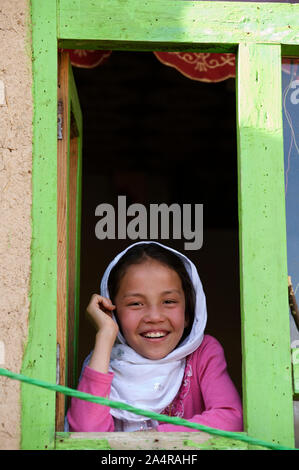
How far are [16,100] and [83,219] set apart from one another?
4120mm

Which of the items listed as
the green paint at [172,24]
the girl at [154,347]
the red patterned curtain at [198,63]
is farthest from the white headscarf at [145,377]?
the red patterned curtain at [198,63]

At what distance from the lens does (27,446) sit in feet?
7.26

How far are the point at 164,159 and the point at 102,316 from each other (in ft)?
13.2

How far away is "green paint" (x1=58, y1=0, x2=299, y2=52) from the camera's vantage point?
245 cm

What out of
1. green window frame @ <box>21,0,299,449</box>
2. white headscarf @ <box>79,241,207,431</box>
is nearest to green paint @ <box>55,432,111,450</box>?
green window frame @ <box>21,0,299,449</box>

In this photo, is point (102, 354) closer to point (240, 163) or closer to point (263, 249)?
point (263, 249)

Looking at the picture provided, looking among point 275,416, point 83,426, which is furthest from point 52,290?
point 275,416

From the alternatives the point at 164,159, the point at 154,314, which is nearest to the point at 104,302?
the point at 154,314

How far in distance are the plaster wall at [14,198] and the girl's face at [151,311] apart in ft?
2.07

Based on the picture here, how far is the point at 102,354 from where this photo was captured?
256 centimetres

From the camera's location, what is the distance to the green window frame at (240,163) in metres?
2.27

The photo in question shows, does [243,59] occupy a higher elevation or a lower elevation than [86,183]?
lower

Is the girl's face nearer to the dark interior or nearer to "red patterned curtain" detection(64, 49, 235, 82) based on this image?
"red patterned curtain" detection(64, 49, 235, 82)
